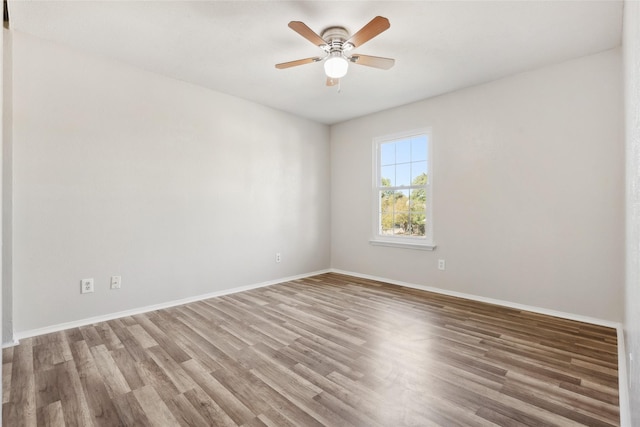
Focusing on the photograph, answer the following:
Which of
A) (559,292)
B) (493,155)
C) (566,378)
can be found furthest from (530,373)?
(493,155)

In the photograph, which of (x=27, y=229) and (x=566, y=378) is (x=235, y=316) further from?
(x=566, y=378)

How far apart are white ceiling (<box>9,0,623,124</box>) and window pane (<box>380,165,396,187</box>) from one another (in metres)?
1.29

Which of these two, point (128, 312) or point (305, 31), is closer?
point (305, 31)

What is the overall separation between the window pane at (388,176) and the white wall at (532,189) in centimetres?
57

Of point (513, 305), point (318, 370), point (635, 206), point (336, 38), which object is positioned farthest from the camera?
point (513, 305)

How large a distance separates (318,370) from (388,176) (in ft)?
10.4

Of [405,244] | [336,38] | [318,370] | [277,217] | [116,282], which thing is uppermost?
[336,38]

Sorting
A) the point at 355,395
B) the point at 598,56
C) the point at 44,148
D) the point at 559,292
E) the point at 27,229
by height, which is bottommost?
the point at 355,395

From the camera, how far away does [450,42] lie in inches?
108

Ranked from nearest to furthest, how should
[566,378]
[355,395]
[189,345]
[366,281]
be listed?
[355,395] → [566,378] → [189,345] → [366,281]

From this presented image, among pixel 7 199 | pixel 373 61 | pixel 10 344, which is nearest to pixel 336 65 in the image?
pixel 373 61

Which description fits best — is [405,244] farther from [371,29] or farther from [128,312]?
[128,312]

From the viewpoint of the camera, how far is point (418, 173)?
429 centimetres

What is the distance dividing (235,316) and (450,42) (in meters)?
3.26
